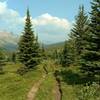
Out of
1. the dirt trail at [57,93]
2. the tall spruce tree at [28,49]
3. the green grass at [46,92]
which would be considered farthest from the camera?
the tall spruce tree at [28,49]

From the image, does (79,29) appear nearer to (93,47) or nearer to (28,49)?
(28,49)

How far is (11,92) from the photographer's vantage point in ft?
139

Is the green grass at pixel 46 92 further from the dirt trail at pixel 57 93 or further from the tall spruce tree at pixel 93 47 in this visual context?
the tall spruce tree at pixel 93 47

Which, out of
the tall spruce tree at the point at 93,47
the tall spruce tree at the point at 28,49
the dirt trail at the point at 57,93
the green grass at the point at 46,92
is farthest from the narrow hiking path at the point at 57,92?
the tall spruce tree at the point at 28,49

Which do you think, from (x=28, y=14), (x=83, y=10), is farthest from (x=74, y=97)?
(x=83, y=10)

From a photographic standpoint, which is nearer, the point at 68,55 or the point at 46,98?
the point at 46,98

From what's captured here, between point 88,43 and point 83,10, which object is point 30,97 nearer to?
point 88,43

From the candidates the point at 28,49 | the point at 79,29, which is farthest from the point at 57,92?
the point at 79,29

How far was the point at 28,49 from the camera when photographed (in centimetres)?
6756

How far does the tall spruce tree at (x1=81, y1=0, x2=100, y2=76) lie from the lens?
4109 centimetres

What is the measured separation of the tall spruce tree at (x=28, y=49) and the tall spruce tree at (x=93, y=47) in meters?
26.4

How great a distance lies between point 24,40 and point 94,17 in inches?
1147

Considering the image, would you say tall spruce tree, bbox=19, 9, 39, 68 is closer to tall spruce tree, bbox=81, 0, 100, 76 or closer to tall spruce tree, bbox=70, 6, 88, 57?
tall spruce tree, bbox=70, 6, 88, 57

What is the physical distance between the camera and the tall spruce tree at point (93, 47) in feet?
135
